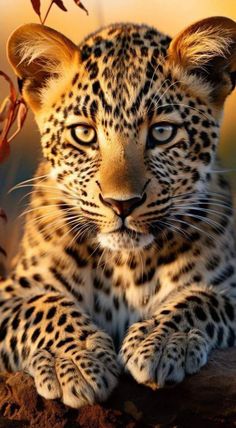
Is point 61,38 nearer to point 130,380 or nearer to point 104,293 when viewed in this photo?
point 104,293

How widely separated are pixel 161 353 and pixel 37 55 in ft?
6.22

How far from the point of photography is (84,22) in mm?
11523

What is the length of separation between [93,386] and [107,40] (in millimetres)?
2047

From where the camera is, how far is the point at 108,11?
35.3 ft

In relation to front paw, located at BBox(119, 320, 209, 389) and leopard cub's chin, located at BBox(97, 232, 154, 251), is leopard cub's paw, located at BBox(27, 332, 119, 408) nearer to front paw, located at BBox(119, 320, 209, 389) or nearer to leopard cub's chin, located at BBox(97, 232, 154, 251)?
front paw, located at BBox(119, 320, 209, 389)

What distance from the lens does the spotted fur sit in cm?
686

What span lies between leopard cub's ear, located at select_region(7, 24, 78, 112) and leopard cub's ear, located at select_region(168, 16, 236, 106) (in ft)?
1.97

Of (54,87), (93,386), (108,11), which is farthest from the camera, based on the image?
(108,11)

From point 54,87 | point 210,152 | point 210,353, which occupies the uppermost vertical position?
point 54,87

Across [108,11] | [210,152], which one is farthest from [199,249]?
[108,11]

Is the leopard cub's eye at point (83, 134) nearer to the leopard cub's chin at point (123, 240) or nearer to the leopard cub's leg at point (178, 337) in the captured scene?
the leopard cub's chin at point (123, 240)

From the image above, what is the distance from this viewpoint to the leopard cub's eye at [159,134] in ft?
23.5

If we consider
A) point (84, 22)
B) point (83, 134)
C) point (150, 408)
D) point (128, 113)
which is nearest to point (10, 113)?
point (83, 134)

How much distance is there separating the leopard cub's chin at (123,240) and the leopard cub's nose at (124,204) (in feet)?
0.66
